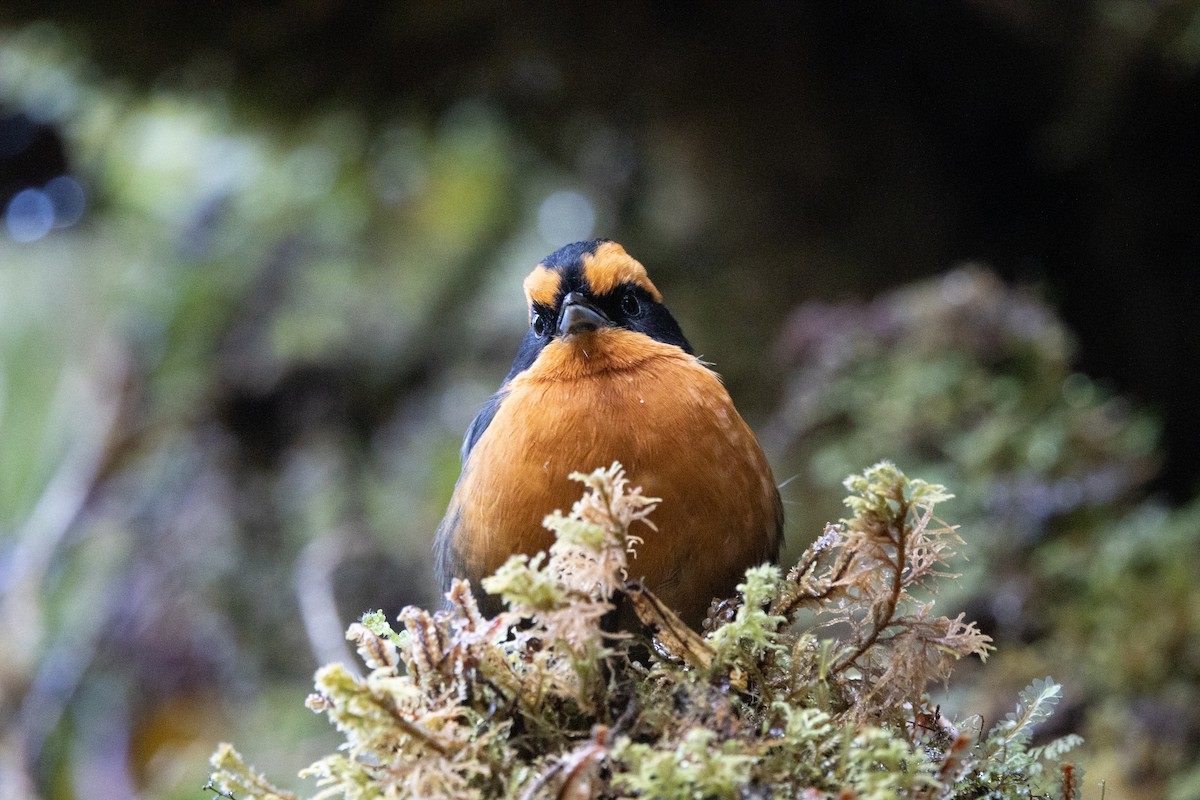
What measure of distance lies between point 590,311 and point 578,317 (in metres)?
0.05

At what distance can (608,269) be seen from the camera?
8.04 feet

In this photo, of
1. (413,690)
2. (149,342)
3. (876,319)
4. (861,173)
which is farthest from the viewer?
(149,342)

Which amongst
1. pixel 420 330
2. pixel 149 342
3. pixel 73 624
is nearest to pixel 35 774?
pixel 73 624

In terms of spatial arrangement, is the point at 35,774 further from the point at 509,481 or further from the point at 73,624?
the point at 509,481

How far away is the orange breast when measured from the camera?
196 centimetres

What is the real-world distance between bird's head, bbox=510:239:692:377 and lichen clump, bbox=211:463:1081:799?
958 millimetres

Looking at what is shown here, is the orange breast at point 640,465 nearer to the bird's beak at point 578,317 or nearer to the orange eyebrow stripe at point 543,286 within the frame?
the bird's beak at point 578,317

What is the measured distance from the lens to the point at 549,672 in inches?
51.0

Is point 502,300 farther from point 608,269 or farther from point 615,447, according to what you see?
point 615,447

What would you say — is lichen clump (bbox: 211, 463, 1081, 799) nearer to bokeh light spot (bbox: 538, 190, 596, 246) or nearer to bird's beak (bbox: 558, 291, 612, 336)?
bird's beak (bbox: 558, 291, 612, 336)

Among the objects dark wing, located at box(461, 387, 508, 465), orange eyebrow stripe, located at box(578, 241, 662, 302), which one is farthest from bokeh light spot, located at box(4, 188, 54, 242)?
orange eyebrow stripe, located at box(578, 241, 662, 302)

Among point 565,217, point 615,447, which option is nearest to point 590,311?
point 615,447

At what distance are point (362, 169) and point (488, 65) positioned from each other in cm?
154

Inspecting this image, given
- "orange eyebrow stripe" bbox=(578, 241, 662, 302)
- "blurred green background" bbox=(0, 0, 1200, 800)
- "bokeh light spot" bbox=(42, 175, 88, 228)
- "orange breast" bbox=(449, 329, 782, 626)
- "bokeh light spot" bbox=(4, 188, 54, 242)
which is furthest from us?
"bokeh light spot" bbox=(42, 175, 88, 228)
